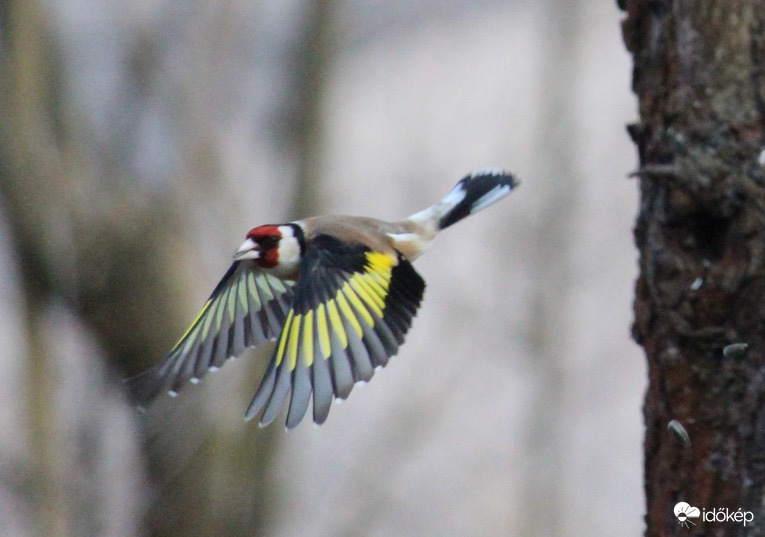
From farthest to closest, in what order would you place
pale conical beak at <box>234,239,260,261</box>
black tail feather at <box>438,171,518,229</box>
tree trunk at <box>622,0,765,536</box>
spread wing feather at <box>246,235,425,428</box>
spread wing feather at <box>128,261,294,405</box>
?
black tail feather at <box>438,171,518,229</box> → spread wing feather at <box>128,261,294,405</box> → pale conical beak at <box>234,239,260,261</box> → spread wing feather at <box>246,235,425,428</box> → tree trunk at <box>622,0,765,536</box>

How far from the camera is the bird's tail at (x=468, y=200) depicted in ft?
9.31

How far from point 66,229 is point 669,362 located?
6.31 ft

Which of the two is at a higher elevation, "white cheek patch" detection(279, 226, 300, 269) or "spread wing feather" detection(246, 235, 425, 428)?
"white cheek patch" detection(279, 226, 300, 269)

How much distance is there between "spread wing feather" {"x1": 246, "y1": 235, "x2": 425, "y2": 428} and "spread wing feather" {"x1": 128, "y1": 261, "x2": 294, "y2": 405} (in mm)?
345

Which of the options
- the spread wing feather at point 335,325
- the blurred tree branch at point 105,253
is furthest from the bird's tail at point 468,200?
the blurred tree branch at point 105,253

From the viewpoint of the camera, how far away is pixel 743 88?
1896 millimetres

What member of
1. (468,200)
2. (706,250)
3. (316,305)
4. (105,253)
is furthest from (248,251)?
(706,250)

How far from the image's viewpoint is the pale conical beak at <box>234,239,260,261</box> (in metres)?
2.41

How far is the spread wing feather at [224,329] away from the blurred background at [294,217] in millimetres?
629

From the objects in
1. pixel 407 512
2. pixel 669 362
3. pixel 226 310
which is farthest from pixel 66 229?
pixel 407 512

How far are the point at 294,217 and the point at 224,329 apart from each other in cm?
87

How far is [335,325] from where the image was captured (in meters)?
2.26

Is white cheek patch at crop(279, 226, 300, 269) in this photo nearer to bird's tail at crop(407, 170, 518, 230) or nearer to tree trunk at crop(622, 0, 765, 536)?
bird's tail at crop(407, 170, 518, 230)

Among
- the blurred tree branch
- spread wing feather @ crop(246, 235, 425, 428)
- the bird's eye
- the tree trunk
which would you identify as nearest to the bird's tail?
spread wing feather @ crop(246, 235, 425, 428)
